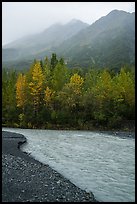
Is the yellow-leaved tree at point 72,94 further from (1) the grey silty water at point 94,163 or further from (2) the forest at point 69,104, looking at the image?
(1) the grey silty water at point 94,163

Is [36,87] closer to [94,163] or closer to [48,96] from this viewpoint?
[48,96]

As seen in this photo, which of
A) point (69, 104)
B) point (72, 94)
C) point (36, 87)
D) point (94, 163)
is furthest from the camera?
point (36, 87)

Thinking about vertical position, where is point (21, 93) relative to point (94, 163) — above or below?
above

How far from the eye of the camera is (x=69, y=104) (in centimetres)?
6303

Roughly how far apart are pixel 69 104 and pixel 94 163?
116 feet

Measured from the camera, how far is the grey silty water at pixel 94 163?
822 inches

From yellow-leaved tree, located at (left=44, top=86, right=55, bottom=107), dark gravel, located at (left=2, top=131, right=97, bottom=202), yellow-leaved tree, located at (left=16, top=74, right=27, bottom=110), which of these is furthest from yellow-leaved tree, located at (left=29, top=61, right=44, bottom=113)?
dark gravel, located at (left=2, top=131, right=97, bottom=202)

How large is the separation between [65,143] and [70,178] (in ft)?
54.1

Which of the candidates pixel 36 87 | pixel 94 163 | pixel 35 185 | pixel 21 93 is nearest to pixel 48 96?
pixel 36 87

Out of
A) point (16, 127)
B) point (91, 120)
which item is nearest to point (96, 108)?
point (91, 120)

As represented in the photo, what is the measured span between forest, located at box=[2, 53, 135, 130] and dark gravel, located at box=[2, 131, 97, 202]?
35049mm

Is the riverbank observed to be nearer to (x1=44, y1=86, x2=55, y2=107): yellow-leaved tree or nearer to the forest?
the forest

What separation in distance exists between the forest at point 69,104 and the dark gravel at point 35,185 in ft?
115

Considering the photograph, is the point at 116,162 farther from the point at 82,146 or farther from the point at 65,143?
the point at 65,143
